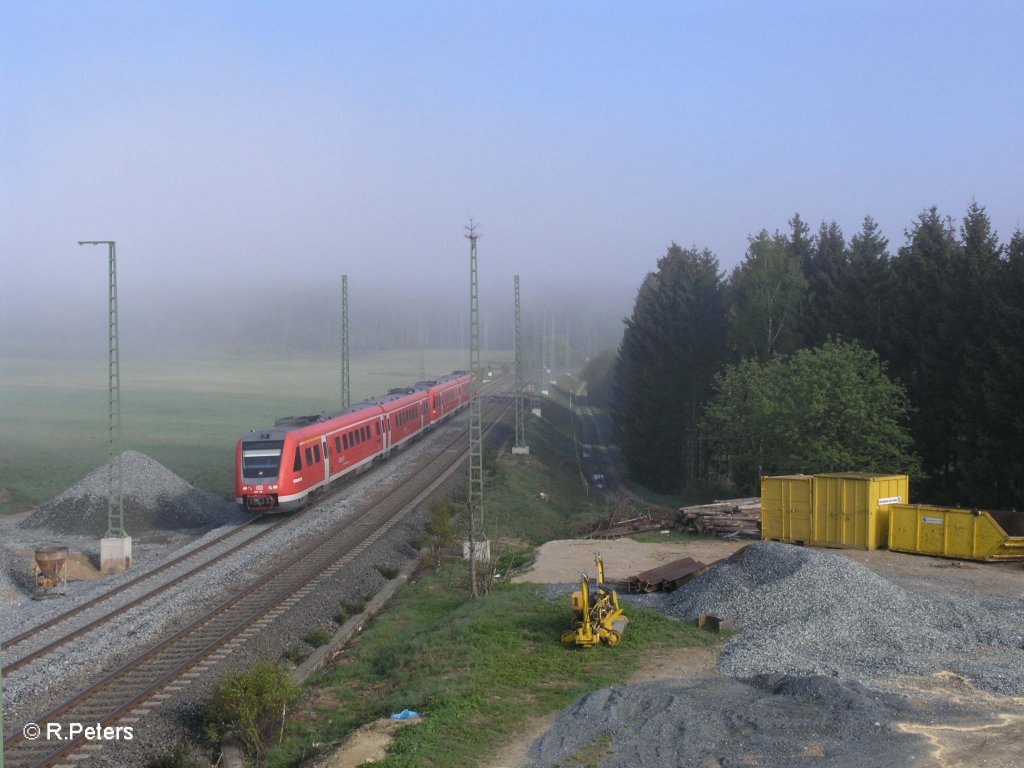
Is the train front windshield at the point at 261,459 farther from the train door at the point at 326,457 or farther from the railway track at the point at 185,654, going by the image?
the train door at the point at 326,457

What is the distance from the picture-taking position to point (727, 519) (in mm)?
26062

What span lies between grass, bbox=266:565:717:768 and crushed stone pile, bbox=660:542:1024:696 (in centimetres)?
108

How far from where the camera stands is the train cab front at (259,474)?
2772cm

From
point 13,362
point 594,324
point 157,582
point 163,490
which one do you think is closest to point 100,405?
point 13,362

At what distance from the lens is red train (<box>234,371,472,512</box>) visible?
27.8 meters

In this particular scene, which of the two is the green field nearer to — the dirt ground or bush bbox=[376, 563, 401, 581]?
bush bbox=[376, 563, 401, 581]

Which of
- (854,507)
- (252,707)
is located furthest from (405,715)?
(854,507)

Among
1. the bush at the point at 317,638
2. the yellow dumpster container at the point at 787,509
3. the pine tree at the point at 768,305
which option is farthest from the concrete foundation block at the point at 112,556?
the pine tree at the point at 768,305

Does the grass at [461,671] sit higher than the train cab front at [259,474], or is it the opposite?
the train cab front at [259,474]

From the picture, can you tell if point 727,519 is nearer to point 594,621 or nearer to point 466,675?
point 594,621

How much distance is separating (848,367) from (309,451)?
60.0ft

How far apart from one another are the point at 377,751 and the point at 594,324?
167583 mm

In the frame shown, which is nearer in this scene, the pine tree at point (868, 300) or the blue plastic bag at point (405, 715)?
the blue plastic bag at point (405, 715)

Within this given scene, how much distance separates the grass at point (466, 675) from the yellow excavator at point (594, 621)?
0.18 m
